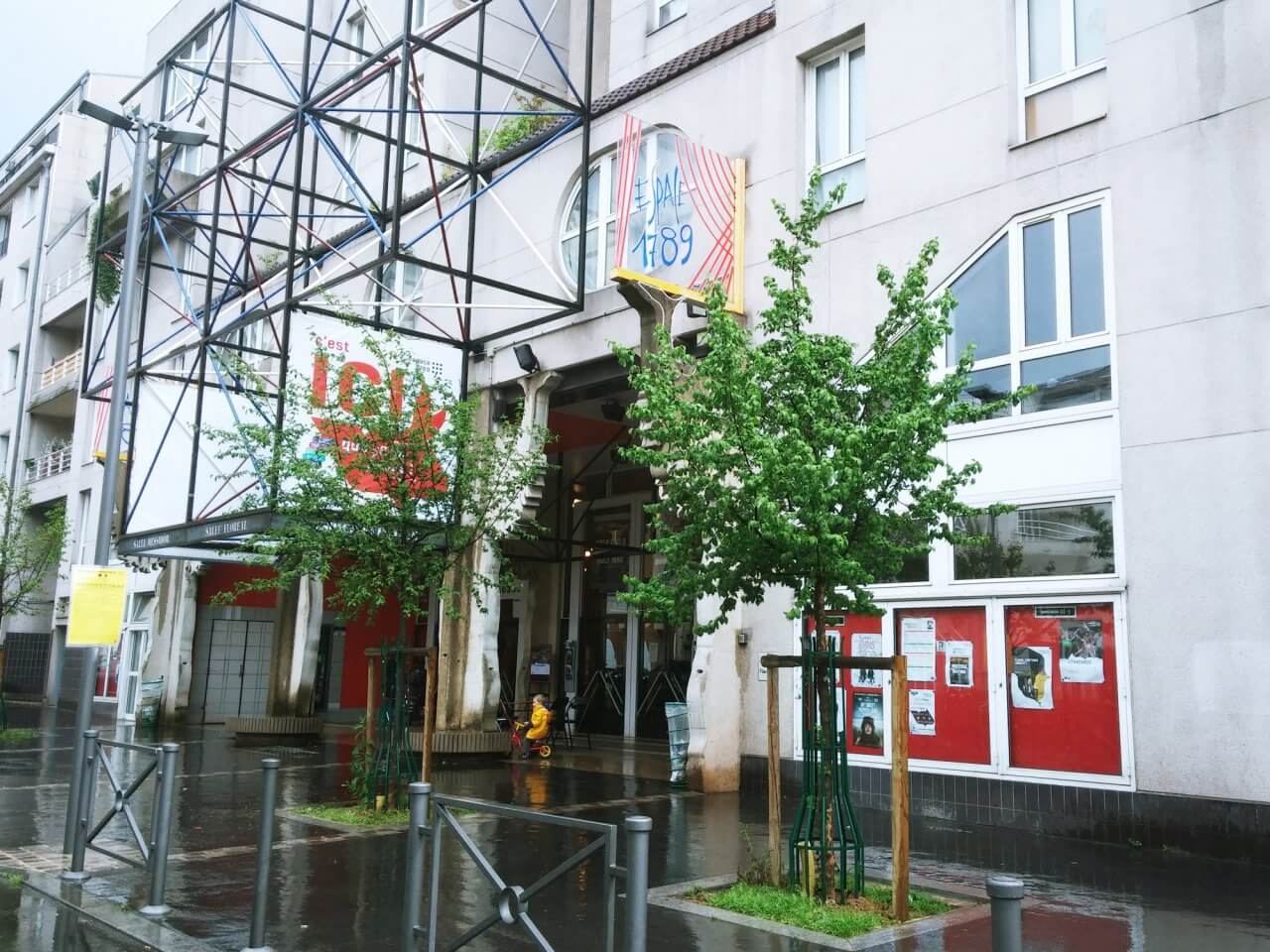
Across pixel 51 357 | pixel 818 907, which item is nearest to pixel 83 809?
pixel 818 907

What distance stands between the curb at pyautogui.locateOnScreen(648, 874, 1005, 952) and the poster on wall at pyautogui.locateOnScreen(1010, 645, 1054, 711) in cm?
332

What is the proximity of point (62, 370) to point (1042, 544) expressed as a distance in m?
36.6

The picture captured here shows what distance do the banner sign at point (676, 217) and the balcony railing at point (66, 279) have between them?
28753 millimetres

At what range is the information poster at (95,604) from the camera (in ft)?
30.4

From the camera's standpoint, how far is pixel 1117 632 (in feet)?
36.1

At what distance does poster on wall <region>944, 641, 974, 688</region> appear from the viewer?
12.2 metres

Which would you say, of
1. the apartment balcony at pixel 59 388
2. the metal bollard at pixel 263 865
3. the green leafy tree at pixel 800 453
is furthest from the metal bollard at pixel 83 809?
the apartment balcony at pixel 59 388

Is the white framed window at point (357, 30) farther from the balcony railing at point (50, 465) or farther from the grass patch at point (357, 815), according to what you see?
the grass patch at point (357, 815)

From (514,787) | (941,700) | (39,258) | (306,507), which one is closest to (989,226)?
(941,700)

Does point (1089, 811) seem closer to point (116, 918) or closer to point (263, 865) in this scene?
point (263, 865)

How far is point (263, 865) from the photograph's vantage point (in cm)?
683

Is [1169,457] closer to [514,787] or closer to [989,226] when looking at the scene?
[989,226]

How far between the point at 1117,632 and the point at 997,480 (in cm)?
206

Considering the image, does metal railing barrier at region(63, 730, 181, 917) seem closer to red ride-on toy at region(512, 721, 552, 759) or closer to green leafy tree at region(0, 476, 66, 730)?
red ride-on toy at region(512, 721, 552, 759)
